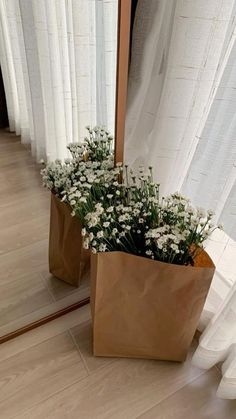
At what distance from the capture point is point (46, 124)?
1.02 m

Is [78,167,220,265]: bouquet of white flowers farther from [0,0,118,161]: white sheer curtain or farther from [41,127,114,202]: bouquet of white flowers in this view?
[0,0,118,161]: white sheer curtain

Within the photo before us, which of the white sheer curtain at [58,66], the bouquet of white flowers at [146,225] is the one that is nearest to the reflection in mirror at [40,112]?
the white sheer curtain at [58,66]

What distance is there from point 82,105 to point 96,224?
1.37 feet

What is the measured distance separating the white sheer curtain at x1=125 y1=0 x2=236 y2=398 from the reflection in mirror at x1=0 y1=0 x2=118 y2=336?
0.10 meters

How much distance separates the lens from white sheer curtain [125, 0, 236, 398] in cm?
71

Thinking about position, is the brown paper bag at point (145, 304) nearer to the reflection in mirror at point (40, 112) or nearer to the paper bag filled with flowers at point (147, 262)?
the paper bag filled with flowers at point (147, 262)

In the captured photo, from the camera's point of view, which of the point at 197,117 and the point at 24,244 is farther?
the point at 24,244

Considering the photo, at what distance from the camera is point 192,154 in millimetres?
861

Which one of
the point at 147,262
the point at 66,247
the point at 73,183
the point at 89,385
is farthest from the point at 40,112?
the point at 89,385

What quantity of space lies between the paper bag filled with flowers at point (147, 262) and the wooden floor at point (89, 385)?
165 mm

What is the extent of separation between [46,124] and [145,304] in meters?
0.65

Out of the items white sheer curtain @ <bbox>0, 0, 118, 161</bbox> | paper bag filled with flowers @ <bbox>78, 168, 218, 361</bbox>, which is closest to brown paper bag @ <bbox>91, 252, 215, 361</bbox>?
paper bag filled with flowers @ <bbox>78, 168, 218, 361</bbox>

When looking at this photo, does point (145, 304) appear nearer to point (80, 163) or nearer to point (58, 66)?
point (80, 163)

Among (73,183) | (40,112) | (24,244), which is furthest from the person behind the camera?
(24,244)
